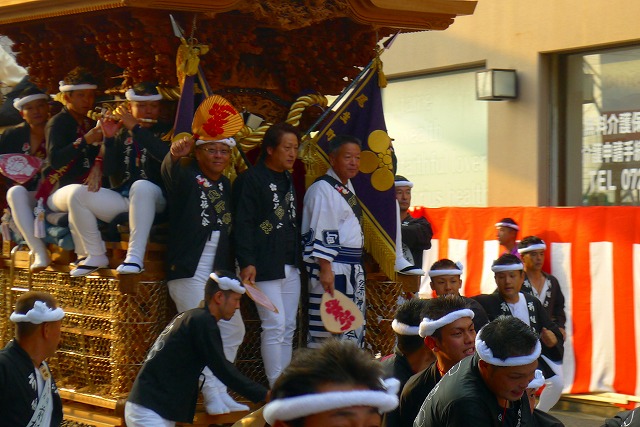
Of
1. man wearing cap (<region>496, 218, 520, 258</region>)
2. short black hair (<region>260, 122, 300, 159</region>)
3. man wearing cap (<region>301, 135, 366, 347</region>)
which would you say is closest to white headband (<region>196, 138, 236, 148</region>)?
short black hair (<region>260, 122, 300, 159</region>)

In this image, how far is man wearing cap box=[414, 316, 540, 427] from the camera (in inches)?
160

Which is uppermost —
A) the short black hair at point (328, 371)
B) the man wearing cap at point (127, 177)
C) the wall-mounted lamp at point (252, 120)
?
the wall-mounted lamp at point (252, 120)

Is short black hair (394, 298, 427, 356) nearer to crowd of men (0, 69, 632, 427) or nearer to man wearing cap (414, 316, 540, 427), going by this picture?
crowd of men (0, 69, 632, 427)

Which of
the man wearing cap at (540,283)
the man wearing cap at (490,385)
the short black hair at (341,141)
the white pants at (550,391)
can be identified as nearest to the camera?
the man wearing cap at (490,385)

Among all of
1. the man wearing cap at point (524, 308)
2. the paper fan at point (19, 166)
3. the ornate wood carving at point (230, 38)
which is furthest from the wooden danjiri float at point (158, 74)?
the man wearing cap at point (524, 308)

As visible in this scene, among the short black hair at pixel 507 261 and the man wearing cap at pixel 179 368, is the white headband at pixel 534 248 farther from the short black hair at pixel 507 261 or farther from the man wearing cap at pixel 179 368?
the man wearing cap at pixel 179 368

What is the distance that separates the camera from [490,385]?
13.6 ft

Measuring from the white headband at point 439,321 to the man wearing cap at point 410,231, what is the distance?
3.54 metres

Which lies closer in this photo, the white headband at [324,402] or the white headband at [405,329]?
the white headband at [324,402]

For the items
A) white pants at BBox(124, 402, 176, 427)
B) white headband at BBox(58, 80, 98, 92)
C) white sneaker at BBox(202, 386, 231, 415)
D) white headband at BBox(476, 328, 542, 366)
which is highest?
white headband at BBox(58, 80, 98, 92)

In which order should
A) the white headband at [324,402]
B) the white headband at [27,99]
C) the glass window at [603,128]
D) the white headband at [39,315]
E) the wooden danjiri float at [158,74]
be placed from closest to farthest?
the white headband at [324,402]
the white headband at [39,315]
the wooden danjiri float at [158,74]
the white headband at [27,99]
the glass window at [603,128]

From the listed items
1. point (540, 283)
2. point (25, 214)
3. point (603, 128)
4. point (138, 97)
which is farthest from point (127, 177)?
point (603, 128)

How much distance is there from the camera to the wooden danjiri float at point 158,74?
22.0 feet

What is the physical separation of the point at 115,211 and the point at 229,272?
57.6 inches
